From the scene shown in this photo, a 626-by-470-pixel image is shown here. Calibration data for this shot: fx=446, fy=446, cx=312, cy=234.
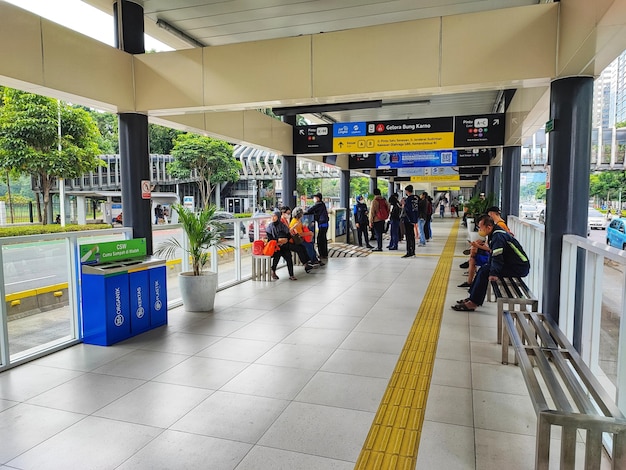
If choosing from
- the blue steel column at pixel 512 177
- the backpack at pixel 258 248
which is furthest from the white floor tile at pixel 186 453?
the blue steel column at pixel 512 177

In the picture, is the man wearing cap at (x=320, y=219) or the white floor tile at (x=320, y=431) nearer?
the white floor tile at (x=320, y=431)

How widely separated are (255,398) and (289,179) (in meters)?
6.95

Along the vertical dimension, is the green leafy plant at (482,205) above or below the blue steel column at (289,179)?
below

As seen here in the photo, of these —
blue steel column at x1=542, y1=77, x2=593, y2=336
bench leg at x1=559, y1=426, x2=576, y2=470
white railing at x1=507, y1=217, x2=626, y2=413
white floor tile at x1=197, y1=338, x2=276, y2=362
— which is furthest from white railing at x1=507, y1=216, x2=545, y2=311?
bench leg at x1=559, y1=426, x2=576, y2=470

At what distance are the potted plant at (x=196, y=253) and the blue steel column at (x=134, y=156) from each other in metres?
0.37

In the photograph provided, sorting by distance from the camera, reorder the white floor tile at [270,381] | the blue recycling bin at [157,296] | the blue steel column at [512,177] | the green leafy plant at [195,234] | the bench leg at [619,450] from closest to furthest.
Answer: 1. the bench leg at [619,450]
2. the white floor tile at [270,381]
3. the blue recycling bin at [157,296]
4. the green leafy plant at [195,234]
5. the blue steel column at [512,177]

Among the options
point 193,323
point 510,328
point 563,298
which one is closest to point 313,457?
point 510,328

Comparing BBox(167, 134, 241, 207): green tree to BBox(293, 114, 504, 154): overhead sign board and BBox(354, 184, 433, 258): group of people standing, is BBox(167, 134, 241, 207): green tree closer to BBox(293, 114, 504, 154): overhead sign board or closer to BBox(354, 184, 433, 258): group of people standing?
BBox(354, 184, 433, 258): group of people standing

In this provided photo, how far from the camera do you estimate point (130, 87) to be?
211 inches

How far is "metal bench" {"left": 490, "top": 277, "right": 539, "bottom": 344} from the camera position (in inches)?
163

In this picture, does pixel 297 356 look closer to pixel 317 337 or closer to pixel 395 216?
pixel 317 337

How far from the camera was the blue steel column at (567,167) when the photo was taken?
390 cm

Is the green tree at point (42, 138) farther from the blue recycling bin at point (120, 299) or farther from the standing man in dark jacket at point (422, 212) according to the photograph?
the blue recycling bin at point (120, 299)

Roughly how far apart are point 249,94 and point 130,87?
1.48 meters
